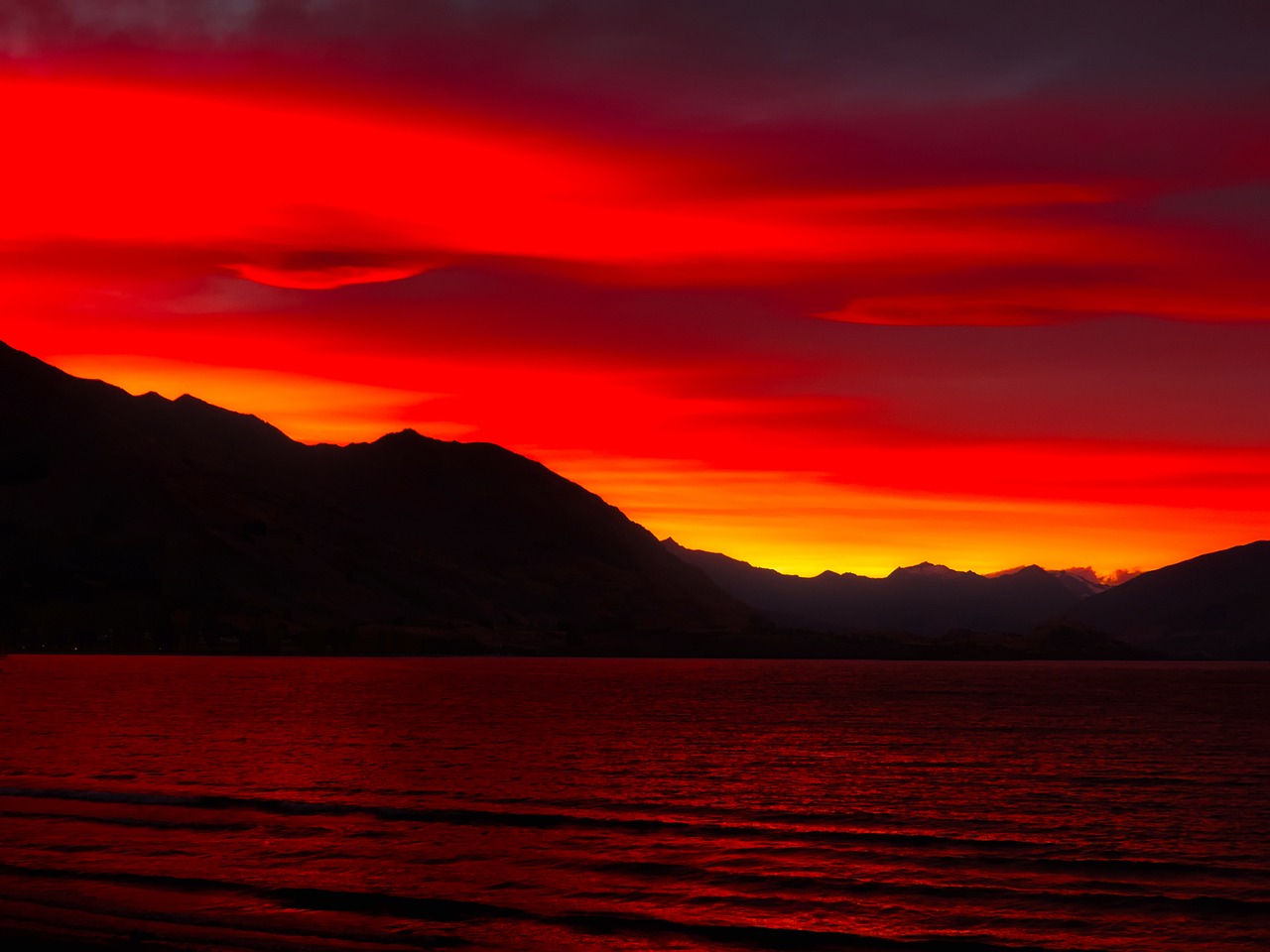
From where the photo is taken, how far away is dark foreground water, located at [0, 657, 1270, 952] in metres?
36.7

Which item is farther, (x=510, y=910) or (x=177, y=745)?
(x=177, y=745)

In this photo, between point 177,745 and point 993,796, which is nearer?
point 993,796

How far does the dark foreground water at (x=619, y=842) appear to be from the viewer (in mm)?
36656

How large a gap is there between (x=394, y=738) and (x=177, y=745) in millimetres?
18522

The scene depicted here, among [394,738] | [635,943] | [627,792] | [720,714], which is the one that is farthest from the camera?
[720,714]

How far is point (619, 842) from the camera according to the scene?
2028 inches

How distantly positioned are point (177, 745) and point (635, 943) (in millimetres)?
64258

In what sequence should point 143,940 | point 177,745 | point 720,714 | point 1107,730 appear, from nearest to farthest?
point 143,940
point 177,745
point 1107,730
point 720,714

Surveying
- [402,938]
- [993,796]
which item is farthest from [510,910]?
[993,796]

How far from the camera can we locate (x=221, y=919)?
3569 cm

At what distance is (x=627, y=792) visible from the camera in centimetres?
6856

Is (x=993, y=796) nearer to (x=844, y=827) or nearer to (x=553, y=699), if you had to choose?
(x=844, y=827)

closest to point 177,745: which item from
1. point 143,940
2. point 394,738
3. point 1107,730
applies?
point 394,738

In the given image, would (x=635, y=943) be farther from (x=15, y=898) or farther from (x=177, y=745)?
(x=177, y=745)
